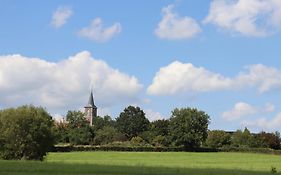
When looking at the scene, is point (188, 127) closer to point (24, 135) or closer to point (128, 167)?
point (24, 135)

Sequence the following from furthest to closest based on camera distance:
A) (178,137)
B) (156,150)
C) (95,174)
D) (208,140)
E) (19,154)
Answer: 1. (208,140)
2. (178,137)
3. (156,150)
4. (19,154)
5. (95,174)

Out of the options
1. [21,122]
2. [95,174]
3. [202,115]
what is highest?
[202,115]

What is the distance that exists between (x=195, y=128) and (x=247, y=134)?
2849cm

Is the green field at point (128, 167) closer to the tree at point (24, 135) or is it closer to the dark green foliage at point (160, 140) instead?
the tree at point (24, 135)

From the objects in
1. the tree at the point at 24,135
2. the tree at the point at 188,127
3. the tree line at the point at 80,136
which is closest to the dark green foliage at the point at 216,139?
the tree line at the point at 80,136

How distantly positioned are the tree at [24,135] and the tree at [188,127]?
96285 mm

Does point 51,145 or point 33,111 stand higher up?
point 33,111

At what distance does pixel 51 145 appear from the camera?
77.4m

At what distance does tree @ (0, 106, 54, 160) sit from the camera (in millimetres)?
74438

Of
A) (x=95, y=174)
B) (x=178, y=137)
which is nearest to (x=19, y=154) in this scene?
(x=95, y=174)

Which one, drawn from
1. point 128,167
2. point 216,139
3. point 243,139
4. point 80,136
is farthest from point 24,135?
point 243,139

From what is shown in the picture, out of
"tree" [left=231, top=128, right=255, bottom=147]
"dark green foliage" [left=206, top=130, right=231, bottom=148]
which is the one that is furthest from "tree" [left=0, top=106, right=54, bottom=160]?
"tree" [left=231, top=128, right=255, bottom=147]

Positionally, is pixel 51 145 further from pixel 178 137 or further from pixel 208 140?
pixel 208 140

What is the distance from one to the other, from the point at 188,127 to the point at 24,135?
102339 millimetres
